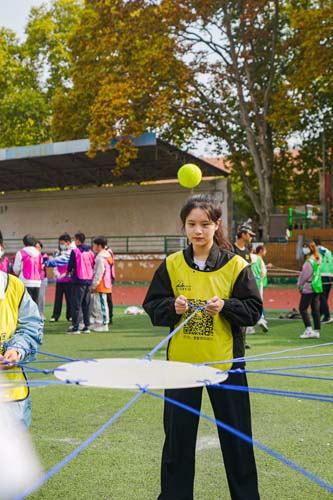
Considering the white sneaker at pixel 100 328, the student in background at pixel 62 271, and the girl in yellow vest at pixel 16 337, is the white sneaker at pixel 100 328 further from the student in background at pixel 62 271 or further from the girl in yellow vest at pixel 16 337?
the girl in yellow vest at pixel 16 337

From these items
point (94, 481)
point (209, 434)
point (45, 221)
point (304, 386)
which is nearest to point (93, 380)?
point (94, 481)

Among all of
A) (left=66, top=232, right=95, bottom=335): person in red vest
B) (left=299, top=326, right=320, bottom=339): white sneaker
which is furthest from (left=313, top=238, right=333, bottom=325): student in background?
(left=66, top=232, right=95, bottom=335): person in red vest

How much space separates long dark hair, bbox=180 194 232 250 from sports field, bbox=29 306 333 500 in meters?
1.50

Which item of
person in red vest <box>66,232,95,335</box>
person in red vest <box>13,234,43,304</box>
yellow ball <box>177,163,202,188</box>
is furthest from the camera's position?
yellow ball <box>177,163,202,188</box>

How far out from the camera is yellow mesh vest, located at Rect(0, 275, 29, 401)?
2.78 meters

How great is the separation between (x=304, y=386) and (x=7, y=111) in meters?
29.7

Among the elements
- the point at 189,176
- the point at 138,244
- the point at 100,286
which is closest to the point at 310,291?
the point at 100,286

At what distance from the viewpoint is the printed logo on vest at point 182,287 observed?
311cm

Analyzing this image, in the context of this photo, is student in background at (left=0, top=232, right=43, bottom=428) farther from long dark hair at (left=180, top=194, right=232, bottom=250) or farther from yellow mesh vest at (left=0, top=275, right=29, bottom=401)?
long dark hair at (left=180, top=194, right=232, bottom=250)

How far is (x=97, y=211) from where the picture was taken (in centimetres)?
3319

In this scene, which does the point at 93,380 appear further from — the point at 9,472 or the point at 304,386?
the point at 304,386

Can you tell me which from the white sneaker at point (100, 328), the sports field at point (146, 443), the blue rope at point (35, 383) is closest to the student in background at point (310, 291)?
the sports field at point (146, 443)

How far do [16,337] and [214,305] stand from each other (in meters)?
0.94

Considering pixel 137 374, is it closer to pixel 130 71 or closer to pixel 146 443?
pixel 146 443
